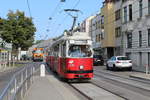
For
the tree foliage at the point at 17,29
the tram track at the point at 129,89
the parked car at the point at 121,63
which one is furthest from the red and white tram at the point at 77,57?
the tree foliage at the point at 17,29

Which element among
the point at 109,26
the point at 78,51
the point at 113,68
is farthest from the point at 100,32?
the point at 78,51

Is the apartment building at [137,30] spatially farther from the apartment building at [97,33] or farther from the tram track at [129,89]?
the apartment building at [97,33]

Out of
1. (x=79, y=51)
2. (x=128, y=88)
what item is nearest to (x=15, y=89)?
(x=128, y=88)

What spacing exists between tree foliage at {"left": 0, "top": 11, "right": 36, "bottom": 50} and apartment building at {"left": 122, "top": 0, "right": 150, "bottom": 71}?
14599mm

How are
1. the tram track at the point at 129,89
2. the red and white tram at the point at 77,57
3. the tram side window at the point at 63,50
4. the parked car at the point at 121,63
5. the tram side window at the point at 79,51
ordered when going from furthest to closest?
the parked car at the point at 121,63, the tram side window at the point at 63,50, the tram side window at the point at 79,51, the red and white tram at the point at 77,57, the tram track at the point at 129,89

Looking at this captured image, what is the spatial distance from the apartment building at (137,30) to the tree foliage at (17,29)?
1460cm

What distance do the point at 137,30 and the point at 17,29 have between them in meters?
18.0

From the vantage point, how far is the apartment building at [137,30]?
37875mm

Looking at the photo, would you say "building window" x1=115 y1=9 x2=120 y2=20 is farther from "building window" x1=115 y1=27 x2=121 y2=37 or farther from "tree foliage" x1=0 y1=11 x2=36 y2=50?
"tree foliage" x1=0 y1=11 x2=36 y2=50

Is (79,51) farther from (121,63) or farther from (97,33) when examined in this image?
(97,33)

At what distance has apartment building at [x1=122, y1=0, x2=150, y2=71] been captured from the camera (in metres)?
37.9

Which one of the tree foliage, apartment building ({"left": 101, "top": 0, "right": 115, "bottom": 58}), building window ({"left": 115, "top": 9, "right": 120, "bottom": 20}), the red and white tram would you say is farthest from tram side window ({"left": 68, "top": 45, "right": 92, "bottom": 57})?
apartment building ({"left": 101, "top": 0, "right": 115, "bottom": 58})

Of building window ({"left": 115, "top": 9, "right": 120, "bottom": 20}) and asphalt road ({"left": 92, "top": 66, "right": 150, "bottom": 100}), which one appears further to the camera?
building window ({"left": 115, "top": 9, "right": 120, "bottom": 20})

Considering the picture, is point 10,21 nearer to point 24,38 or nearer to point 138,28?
point 24,38
